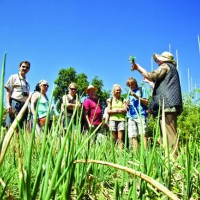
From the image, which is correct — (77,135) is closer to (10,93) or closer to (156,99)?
(156,99)

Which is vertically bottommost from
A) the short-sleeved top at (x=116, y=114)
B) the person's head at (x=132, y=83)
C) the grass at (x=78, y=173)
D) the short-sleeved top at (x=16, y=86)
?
the grass at (x=78, y=173)

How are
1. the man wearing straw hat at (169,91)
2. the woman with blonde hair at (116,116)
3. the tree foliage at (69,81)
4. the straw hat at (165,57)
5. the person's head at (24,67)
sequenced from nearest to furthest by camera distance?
the man wearing straw hat at (169,91), the straw hat at (165,57), the person's head at (24,67), the woman with blonde hair at (116,116), the tree foliage at (69,81)

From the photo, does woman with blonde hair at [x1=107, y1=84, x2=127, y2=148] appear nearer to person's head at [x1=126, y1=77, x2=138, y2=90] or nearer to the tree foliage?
person's head at [x1=126, y1=77, x2=138, y2=90]

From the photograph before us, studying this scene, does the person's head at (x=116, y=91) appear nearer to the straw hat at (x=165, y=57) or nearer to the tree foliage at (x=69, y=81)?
the straw hat at (x=165, y=57)

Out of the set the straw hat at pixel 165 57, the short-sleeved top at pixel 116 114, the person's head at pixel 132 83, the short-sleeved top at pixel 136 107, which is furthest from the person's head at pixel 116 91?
the straw hat at pixel 165 57

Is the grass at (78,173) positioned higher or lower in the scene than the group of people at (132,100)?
lower

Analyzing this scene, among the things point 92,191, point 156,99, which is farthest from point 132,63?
point 92,191

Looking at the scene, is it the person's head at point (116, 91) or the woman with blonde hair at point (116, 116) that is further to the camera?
the person's head at point (116, 91)

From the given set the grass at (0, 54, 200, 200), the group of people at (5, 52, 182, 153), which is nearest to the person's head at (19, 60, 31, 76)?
the group of people at (5, 52, 182, 153)

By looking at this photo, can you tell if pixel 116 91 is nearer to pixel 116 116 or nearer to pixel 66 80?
A: pixel 116 116

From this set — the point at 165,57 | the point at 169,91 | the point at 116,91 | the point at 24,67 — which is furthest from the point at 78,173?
the point at 116,91

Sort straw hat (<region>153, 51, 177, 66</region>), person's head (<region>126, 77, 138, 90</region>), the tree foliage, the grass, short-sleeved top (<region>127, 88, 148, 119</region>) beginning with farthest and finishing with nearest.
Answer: the tree foliage < person's head (<region>126, 77, 138, 90</region>) < short-sleeved top (<region>127, 88, 148, 119</region>) < straw hat (<region>153, 51, 177, 66</region>) < the grass

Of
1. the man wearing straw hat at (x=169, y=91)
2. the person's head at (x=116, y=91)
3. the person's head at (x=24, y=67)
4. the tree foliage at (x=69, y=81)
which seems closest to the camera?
the man wearing straw hat at (x=169, y=91)

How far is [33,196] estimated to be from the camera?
1.76ft
